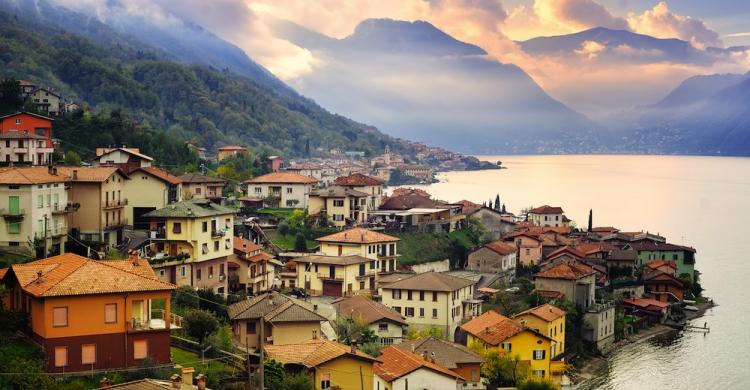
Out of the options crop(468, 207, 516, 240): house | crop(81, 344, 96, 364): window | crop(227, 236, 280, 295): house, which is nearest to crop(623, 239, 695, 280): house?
crop(468, 207, 516, 240): house

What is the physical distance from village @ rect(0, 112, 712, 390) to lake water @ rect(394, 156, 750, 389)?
1958 mm

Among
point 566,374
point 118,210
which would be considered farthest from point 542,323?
point 118,210

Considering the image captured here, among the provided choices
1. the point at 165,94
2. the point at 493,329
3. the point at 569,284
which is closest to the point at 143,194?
the point at 493,329

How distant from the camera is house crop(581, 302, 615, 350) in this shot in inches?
1393

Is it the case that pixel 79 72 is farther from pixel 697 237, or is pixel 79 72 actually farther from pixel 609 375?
pixel 609 375

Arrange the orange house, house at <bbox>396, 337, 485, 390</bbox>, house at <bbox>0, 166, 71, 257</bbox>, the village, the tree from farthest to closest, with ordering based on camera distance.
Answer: the orange house, house at <bbox>396, 337, 485, 390</bbox>, house at <bbox>0, 166, 71, 257</bbox>, the tree, the village

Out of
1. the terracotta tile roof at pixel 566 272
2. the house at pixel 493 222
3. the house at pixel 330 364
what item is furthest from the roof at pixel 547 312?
the house at pixel 493 222

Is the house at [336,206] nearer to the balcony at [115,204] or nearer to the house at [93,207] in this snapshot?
the balcony at [115,204]

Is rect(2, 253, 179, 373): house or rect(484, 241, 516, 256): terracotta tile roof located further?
rect(484, 241, 516, 256): terracotta tile roof

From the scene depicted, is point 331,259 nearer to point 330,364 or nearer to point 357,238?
point 357,238

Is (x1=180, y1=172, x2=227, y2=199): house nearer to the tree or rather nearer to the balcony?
the balcony

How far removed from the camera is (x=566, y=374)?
3102 centimetres

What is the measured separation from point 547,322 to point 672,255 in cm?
2142

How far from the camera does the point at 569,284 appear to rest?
36875 mm
